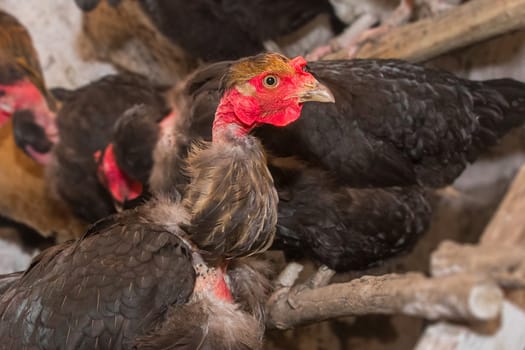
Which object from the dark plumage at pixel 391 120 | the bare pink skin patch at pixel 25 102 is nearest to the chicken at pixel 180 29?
the bare pink skin patch at pixel 25 102

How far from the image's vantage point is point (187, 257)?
1.27 m

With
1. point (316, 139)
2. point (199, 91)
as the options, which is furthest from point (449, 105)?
point (199, 91)

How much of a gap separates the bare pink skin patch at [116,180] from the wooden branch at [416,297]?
92 centimetres

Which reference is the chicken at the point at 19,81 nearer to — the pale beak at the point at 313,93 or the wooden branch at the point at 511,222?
the pale beak at the point at 313,93

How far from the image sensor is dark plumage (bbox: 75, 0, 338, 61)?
7.27ft

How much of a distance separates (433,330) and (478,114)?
1003 mm

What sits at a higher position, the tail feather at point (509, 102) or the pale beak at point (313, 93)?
the pale beak at point (313, 93)

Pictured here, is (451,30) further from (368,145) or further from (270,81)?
(270,81)

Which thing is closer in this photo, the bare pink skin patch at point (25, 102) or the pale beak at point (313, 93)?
the pale beak at point (313, 93)

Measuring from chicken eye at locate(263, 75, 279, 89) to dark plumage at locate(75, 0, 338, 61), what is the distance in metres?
1.01

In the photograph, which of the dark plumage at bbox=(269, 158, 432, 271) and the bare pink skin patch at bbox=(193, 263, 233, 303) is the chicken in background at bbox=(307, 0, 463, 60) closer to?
the dark plumage at bbox=(269, 158, 432, 271)

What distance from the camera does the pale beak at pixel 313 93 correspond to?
1.22 metres

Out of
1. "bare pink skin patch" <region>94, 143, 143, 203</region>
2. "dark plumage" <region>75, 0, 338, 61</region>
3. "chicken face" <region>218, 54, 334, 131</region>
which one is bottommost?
"bare pink skin patch" <region>94, 143, 143, 203</region>

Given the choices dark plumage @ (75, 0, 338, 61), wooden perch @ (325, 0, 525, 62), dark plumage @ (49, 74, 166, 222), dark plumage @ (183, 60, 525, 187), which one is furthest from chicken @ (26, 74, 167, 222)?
wooden perch @ (325, 0, 525, 62)
